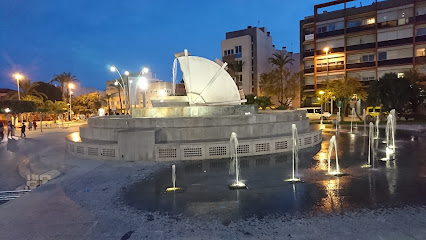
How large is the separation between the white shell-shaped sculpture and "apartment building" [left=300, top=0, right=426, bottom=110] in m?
33.9

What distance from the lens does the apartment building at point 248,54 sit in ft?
198

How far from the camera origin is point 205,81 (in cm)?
1775

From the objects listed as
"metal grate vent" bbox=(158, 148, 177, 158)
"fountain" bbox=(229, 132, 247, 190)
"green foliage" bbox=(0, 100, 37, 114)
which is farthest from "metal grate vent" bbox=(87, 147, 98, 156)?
"green foliage" bbox=(0, 100, 37, 114)

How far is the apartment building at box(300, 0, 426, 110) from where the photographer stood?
Answer: 4206cm

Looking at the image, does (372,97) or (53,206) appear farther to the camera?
(372,97)

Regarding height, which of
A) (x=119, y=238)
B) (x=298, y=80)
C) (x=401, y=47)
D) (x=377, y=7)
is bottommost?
(x=119, y=238)

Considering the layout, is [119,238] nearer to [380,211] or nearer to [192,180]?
[192,180]

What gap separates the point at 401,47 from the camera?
141 feet

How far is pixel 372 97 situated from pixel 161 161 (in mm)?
29480

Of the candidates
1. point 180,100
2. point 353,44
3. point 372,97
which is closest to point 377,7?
point 353,44

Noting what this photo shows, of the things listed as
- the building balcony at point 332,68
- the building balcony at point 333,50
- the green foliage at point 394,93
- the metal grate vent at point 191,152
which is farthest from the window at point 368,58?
the metal grate vent at point 191,152

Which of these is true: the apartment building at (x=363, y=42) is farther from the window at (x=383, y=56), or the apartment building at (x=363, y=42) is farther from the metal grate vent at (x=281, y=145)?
the metal grate vent at (x=281, y=145)

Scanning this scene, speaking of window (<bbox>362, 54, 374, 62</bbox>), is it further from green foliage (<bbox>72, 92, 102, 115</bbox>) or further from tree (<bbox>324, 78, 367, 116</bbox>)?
green foliage (<bbox>72, 92, 102, 115</bbox>)

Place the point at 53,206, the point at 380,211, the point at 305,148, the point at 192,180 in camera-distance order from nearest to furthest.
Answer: the point at 380,211
the point at 53,206
the point at 192,180
the point at 305,148
